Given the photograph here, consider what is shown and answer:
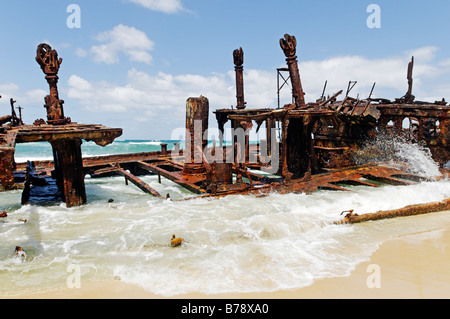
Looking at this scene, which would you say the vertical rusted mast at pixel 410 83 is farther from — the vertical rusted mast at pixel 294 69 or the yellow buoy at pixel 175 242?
the yellow buoy at pixel 175 242

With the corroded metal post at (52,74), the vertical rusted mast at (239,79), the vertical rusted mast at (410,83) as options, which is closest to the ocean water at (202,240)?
the corroded metal post at (52,74)

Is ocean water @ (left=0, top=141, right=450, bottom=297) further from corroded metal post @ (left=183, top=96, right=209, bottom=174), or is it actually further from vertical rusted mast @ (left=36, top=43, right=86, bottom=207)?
corroded metal post @ (left=183, top=96, right=209, bottom=174)

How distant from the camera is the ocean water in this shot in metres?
4.05

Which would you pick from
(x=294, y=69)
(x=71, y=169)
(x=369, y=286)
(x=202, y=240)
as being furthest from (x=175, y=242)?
(x=294, y=69)

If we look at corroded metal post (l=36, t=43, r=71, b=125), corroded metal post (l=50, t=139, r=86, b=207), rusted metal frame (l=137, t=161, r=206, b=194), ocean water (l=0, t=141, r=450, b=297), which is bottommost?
ocean water (l=0, t=141, r=450, b=297)

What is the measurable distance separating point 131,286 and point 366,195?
7.26m

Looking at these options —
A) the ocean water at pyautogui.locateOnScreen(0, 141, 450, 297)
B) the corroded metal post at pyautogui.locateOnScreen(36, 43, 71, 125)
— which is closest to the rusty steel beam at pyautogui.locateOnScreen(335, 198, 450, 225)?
the ocean water at pyautogui.locateOnScreen(0, 141, 450, 297)

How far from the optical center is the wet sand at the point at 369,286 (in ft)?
11.7

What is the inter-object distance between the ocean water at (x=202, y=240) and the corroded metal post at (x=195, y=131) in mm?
2500

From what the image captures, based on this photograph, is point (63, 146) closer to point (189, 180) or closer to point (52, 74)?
point (52, 74)

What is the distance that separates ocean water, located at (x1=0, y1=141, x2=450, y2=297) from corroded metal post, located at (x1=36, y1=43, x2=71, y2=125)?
7.52 feet

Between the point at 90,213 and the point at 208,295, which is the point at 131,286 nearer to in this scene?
the point at 208,295

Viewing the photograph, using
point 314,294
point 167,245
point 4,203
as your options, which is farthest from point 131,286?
point 4,203

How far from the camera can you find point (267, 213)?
23.1ft
